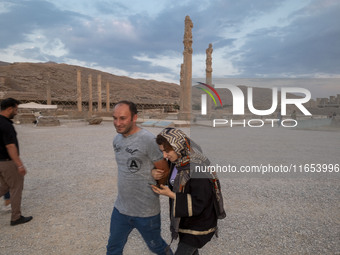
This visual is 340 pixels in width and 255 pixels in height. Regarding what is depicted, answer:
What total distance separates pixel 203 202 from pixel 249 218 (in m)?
2.45

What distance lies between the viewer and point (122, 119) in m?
1.97

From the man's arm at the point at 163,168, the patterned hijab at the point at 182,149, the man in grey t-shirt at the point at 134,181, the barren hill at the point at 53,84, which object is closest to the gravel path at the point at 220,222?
the man in grey t-shirt at the point at 134,181

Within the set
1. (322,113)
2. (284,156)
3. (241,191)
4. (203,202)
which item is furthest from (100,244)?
(322,113)

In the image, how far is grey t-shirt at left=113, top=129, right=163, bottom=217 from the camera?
6.42 ft

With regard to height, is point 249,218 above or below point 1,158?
below

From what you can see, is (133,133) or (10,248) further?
(10,248)

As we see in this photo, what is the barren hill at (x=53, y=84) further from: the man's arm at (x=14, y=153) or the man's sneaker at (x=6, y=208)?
the man's arm at (x=14, y=153)

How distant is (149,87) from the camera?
95125mm

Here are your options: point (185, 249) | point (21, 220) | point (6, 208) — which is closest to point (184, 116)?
point (6, 208)

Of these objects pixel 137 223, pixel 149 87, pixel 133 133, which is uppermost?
pixel 149 87

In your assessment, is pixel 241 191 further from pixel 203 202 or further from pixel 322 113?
pixel 322 113

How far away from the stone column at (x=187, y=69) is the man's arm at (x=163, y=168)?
818 inches

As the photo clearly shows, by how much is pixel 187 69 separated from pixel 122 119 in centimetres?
2159

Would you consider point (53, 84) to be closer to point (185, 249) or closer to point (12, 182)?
point (12, 182)
